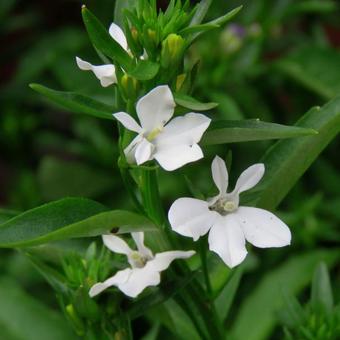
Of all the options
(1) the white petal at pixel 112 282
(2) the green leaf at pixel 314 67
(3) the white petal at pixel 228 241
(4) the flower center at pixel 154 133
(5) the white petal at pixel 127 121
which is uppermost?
(5) the white petal at pixel 127 121

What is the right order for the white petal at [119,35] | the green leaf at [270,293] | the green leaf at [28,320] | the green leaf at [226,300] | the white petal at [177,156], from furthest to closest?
the green leaf at [270,293], the green leaf at [28,320], the green leaf at [226,300], the white petal at [119,35], the white petal at [177,156]

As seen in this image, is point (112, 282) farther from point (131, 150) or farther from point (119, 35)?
point (119, 35)

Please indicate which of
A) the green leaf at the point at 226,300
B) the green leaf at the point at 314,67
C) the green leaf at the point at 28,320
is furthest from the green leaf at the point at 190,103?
the green leaf at the point at 314,67

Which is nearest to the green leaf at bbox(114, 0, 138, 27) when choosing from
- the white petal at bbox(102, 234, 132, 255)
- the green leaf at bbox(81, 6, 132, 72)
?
the green leaf at bbox(81, 6, 132, 72)

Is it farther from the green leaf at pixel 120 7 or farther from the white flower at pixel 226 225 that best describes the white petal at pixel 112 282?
the green leaf at pixel 120 7

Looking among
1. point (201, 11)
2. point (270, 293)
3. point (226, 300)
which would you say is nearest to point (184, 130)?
point (201, 11)

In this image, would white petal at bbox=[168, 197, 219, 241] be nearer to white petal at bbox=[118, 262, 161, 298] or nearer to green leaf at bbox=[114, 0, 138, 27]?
white petal at bbox=[118, 262, 161, 298]
